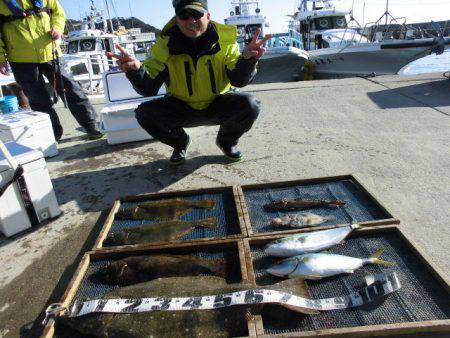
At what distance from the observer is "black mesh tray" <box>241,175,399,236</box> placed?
2.63m

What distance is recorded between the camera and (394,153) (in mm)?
4090


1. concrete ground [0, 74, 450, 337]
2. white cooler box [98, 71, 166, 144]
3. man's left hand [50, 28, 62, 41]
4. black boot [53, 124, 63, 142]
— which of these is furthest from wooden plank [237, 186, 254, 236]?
black boot [53, 124, 63, 142]

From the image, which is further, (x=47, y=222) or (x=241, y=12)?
(x=241, y=12)

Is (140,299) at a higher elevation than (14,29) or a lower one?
lower

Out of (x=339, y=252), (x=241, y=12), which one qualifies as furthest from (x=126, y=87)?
(x=241, y=12)

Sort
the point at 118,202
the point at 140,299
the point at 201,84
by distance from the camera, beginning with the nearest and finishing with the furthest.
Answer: the point at 140,299 → the point at 118,202 → the point at 201,84

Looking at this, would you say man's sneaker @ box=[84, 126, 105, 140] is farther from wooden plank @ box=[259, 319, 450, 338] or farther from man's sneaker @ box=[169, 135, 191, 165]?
wooden plank @ box=[259, 319, 450, 338]

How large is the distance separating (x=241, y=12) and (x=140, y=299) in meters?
22.3

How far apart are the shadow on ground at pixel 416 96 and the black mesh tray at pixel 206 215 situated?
4116mm

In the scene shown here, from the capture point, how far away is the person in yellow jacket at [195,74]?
131 inches

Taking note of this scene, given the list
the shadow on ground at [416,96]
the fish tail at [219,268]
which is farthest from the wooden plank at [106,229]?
the shadow on ground at [416,96]

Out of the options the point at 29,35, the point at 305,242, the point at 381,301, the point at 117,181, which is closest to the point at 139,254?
the point at 305,242

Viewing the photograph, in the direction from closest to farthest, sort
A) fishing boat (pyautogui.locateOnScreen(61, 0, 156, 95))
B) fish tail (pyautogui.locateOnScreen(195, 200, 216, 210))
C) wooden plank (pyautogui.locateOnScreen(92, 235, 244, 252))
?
wooden plank (pyautogui.locateOnScreen(92, 235, 244, 252))
fish tail (pyautogui.locateOnScreen(195, 200, 216, 210))
fishing boat (pyautogui.locateOnScreen(61, 0, 156, 95))

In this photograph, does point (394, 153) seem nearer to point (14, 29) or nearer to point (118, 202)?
point (118, 202)
